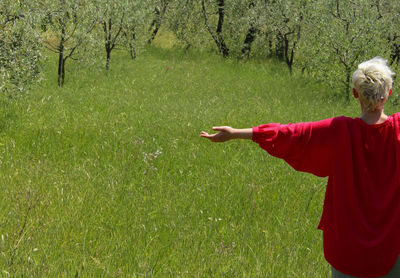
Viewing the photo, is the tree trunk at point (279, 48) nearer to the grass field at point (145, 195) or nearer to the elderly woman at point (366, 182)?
the grass field at point (145, 195)

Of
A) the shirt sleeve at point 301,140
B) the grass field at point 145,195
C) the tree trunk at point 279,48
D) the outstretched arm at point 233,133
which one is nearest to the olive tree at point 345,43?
the grass field at point 145,195

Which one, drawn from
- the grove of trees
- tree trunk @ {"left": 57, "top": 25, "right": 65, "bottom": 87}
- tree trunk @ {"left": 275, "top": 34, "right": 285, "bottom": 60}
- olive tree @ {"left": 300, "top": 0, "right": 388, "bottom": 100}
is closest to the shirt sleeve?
the grove of trees

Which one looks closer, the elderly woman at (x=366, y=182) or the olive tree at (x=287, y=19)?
the elderly woman at (x=366, y=182)

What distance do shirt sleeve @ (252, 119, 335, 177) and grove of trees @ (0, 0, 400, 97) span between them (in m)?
6.21

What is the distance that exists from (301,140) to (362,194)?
1.73 feet

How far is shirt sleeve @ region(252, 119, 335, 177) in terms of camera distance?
2846 millimetres

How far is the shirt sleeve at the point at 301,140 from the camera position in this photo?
9.34 feet

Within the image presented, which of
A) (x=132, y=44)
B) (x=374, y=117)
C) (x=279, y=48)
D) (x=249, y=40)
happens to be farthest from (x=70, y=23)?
(x=374, y=117)

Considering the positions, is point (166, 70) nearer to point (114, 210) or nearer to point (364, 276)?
point (114, 210)

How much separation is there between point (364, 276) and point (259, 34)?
20663 millimetres

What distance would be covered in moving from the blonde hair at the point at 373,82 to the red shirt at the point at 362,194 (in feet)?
0.57

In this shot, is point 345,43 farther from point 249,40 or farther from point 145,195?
point 145,195

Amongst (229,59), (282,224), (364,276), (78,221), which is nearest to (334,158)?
(364,276)

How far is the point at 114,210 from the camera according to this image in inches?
186
